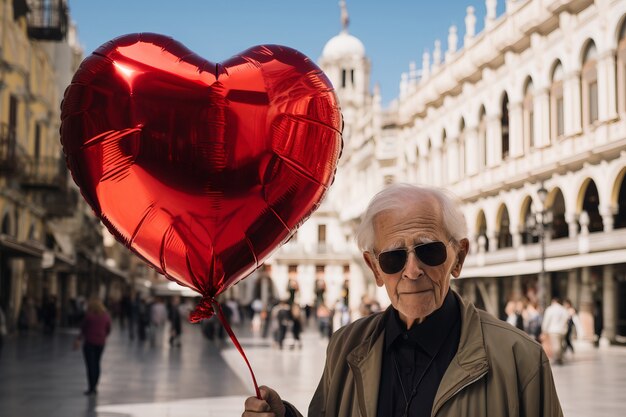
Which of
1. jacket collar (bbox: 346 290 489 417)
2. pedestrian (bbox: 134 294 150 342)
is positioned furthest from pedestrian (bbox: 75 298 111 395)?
pedestrian (bbox: 134 294 150 342)

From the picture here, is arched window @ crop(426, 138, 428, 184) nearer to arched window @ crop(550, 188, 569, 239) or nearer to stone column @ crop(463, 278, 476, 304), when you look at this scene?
stone column @ crop(463, 278, 476, 304)

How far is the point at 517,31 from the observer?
35281 millimetres

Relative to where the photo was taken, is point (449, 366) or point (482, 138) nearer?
point (449, 366)

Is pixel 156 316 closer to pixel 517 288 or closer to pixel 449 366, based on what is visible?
pixel 517 288

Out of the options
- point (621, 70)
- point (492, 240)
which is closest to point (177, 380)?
point (621, 70)

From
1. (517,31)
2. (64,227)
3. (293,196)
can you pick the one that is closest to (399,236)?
(293,196)

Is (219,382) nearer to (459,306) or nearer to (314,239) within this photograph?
(459,306)

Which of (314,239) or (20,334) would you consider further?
(314,239)

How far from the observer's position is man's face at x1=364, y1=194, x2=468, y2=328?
2.82 meters

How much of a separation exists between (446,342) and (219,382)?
12.8 meters

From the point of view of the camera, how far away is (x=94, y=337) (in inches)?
524

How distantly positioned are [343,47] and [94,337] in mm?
85840

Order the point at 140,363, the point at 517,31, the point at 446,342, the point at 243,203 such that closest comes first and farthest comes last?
1. the point at 446,342
2. the point at 243,203
3. the point at 140,363
4. the point at 517,31

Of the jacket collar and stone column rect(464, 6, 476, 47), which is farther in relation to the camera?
stone column rect(464, 6, 476, 47)
